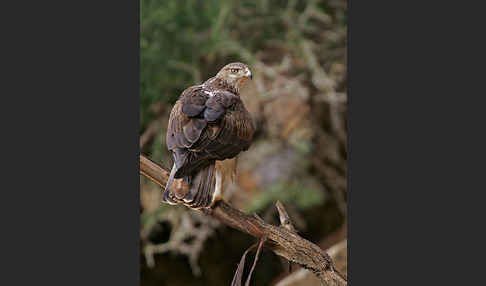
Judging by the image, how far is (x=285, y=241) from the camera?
2.45 meters

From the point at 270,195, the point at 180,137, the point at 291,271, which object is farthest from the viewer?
the point at 270,195

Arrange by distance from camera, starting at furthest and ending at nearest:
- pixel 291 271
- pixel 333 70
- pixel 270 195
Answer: pixel 333 70 < pixel 270 195 < pixel 291 271

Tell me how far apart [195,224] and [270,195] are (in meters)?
0.50

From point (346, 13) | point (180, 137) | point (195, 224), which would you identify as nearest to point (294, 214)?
point (195, 224)

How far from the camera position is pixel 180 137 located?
2268 millimetres

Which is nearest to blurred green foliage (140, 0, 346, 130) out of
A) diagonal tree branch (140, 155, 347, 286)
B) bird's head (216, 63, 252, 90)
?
bird's head (216, 63, 252, 90)

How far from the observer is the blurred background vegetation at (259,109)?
2.75 metres

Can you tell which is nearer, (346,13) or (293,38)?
(346,13)

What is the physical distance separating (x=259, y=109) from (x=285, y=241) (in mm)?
752

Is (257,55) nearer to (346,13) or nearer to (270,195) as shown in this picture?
(346,13)

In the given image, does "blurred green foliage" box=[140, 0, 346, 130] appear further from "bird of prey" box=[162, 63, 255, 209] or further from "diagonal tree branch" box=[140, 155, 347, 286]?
"diagonal tree branch" box=[140, 155, 347, 286]

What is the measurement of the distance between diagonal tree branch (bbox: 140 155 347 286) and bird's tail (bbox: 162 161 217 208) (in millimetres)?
200

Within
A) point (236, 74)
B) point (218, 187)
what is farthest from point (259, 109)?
point (218, 187)

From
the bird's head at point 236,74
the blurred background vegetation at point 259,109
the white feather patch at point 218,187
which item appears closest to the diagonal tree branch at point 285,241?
the white feather patch at point 218,187
